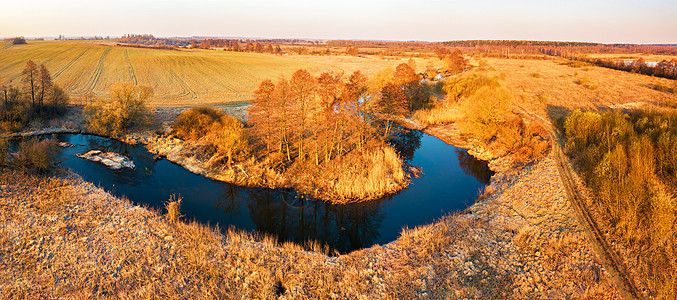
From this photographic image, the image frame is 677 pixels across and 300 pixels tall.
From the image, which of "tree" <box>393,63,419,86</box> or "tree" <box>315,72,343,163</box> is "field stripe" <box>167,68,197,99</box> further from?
"tree" <box>315,72,343,163</box>

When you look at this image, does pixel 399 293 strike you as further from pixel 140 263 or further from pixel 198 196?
pixel 198 196

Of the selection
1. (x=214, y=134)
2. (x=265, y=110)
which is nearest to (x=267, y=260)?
(x=265, y=110)

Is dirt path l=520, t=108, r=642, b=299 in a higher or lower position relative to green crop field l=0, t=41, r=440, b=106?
lower

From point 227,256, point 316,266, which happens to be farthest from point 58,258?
point 316,266

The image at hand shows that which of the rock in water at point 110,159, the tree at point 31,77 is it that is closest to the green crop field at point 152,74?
the tree at point 31,77

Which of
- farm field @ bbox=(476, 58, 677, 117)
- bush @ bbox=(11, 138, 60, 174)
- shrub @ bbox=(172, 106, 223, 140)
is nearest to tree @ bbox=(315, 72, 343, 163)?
shrub @ bbox=(172, 106, 223, 140)

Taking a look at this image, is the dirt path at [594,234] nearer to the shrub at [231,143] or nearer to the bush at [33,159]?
the shrub at [231,143]
